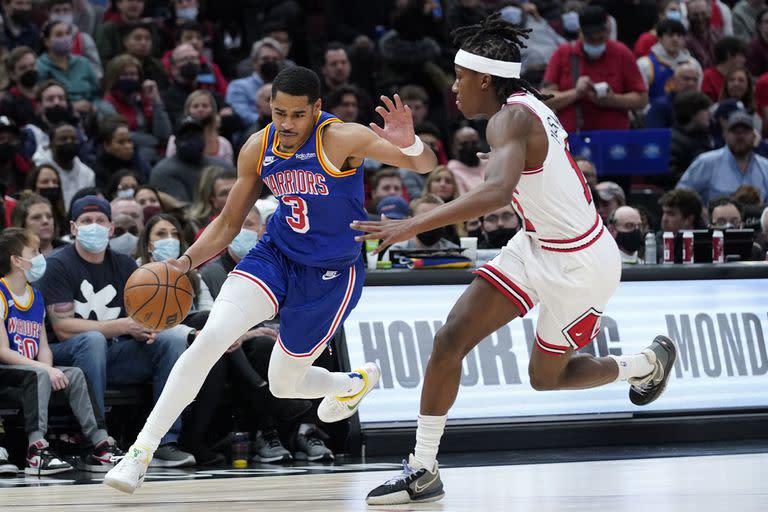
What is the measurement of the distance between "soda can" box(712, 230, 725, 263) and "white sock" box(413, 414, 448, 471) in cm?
389

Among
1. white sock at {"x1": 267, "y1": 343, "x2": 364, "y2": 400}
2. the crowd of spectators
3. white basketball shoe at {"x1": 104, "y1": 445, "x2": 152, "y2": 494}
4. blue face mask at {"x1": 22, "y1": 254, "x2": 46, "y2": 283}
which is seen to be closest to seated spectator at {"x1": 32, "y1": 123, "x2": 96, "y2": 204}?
the crowd of spectators

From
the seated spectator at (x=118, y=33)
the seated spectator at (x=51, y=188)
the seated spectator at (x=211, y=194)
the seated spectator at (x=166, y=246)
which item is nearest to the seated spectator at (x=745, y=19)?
the seated spectator at (x=118, y=33)

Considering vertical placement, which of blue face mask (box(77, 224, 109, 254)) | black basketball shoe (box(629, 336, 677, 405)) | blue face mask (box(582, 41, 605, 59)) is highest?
blue face mask (box(582, 41, 605, 59))

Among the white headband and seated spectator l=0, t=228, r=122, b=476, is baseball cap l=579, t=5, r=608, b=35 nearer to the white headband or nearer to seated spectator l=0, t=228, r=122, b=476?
seated spectator l=0, t=228, r=122, b=476

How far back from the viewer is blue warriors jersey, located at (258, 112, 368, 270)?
19.2 feet

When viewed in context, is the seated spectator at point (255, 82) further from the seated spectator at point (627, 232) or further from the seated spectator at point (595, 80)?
the seated spectator at point (627, 232)

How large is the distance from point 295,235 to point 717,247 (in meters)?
3.89

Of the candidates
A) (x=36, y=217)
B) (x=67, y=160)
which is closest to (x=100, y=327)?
(x=36, y=217)

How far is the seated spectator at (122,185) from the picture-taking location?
9.75m

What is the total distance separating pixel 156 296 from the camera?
5.80m

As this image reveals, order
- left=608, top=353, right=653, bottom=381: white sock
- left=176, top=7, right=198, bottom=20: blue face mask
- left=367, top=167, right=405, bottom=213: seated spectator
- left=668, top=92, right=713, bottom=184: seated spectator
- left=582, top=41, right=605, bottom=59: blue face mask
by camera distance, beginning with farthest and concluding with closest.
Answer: left=176, top=7, right=198, bottom=20: blue face mask
left=668, top=92, right=713, bottom=184: seated spectator
left=582, top=41, right=605, bottom=59: blue face mask
left=367, top=167, right=405, bottom=213: seated spectator
left=608, top=353, right=653, bottom=381: white sock

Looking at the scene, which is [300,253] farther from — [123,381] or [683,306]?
[683,306]

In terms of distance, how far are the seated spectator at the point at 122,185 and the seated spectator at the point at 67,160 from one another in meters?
0.31

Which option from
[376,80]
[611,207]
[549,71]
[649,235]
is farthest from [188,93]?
[649,235]
